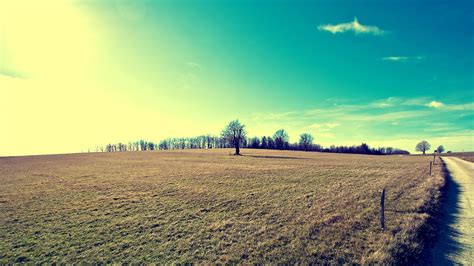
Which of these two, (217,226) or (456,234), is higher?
(456,234)

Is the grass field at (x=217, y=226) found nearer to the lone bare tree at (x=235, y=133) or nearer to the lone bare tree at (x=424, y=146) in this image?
the lone bare tree at (x=235, y=133)

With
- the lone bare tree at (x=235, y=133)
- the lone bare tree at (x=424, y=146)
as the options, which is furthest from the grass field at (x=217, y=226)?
the lone bare tree at (x=424, y=146)

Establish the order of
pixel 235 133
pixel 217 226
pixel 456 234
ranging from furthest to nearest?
pixel 235 133 → pixel 217 226 → pixel 456 234

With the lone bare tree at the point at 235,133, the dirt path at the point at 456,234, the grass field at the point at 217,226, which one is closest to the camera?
the dirt path at the point at 456,234

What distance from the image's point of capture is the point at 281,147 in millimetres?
133250

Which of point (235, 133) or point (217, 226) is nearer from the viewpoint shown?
point (217, 226)

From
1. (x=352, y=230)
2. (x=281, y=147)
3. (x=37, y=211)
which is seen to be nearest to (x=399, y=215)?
(x=352, y=230)

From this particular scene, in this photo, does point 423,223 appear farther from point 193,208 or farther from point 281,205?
point 193,208

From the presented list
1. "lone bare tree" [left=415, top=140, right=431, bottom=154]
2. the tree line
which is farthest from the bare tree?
"lone bare tree" [left=415, top=140, right=431, bottom=154]

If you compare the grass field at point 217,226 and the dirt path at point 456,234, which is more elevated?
the dirt path at point 456,234

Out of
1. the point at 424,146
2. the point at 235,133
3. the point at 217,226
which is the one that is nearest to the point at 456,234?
the point at 217,226

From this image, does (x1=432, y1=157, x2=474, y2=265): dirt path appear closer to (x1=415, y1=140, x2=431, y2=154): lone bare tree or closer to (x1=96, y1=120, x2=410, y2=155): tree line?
(x1=96, y1=120, x2=410, y2=155): tree line

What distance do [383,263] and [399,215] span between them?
543 centimetres

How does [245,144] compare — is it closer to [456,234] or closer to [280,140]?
[280,140]
